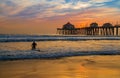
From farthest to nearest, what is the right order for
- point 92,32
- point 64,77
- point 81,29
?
point 81,29, point 92,32, point 64,77

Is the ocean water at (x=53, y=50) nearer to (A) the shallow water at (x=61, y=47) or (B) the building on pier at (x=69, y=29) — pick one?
(A) the shallow water at (x=61, y=47)

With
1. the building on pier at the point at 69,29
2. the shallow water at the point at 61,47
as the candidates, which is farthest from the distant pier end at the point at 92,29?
the shallow water at the point at 61,47

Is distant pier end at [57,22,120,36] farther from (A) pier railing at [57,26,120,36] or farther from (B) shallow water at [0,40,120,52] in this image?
(B) shallow water at [0,40,120,52]

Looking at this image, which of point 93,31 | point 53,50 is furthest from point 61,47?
point 93,31

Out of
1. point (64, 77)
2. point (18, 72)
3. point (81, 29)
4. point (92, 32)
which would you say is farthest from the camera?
point (81, 29)

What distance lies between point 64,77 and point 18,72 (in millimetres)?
2512

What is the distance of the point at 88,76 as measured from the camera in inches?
505

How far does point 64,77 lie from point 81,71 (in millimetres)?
1930

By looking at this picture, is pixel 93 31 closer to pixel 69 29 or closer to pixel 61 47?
pixel 69 29

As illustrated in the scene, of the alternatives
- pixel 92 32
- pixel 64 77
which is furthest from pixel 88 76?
pixel 92 32

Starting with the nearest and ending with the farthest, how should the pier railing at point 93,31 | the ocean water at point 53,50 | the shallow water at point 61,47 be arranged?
the ocean water at point 53,50, the shallow water at point 61,47, the pier railing at point 93,31

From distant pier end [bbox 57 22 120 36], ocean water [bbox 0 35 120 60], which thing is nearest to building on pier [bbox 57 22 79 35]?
distant pier end [bbox 57 22 120 36]

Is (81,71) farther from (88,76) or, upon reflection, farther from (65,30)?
(65,30)

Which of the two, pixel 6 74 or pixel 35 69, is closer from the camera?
pixel 6 74
